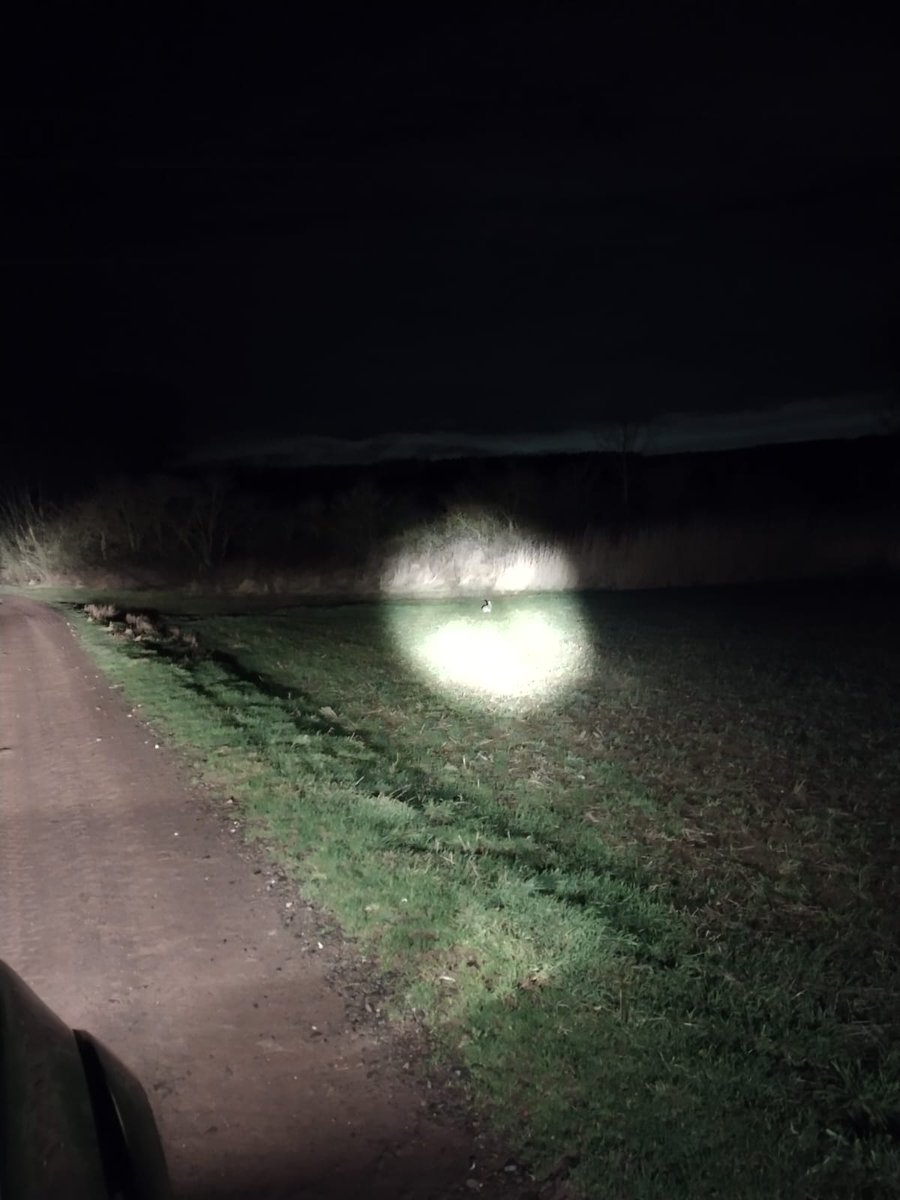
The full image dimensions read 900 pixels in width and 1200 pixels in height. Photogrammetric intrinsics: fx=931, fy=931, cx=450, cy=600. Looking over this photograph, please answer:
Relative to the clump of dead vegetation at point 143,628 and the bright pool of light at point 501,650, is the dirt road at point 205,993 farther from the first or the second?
the clump of dead vegetation at point 143,628

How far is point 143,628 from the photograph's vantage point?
15430mm

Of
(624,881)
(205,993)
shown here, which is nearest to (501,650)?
(624,881)

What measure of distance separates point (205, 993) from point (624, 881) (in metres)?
2.43

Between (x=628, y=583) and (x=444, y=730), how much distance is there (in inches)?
575

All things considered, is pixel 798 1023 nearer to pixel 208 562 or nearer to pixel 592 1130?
pixel 592 1130

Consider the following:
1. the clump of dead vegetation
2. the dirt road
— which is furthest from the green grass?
the clump of dead vegetation

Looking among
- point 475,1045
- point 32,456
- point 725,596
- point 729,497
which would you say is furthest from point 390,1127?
point 729,497

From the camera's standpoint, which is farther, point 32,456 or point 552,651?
point 32,456

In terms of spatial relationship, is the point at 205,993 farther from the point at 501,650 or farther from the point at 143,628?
the point at 143,628

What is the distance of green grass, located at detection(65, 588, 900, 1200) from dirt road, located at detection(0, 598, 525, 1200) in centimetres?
31

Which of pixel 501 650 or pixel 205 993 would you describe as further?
pixel 501 650

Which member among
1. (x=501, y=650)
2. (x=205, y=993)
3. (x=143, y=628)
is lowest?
(x=205, y=993)

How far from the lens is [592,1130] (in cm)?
332

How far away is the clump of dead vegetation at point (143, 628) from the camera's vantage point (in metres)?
14.3
